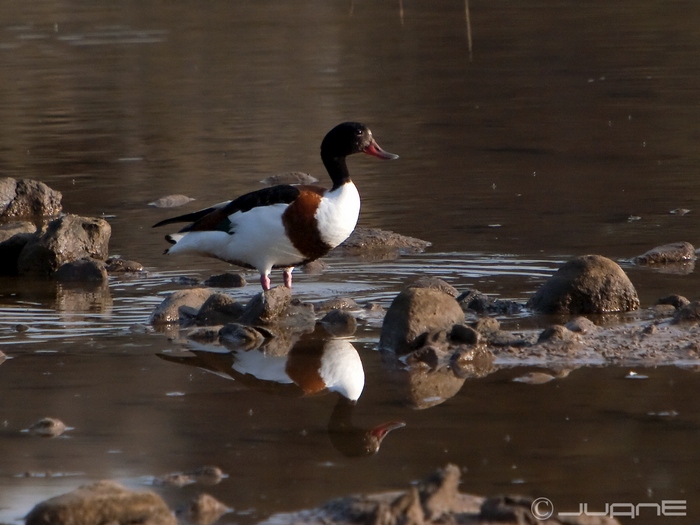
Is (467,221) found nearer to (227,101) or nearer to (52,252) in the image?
(52,252)

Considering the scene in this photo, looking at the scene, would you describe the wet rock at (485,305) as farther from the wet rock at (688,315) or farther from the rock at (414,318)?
the wet rock at (688,315)

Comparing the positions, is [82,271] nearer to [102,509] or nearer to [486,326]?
[486,326]

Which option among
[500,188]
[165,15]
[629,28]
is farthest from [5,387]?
[165,15]

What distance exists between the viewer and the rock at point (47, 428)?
5520 mm

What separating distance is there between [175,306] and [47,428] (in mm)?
2230

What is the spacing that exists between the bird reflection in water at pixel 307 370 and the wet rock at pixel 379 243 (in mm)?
2692

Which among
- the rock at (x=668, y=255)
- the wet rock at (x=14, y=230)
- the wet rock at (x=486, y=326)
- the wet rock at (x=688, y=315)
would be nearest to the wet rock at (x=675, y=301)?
the wet rock at (x=688, y=315)

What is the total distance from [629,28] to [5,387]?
2305 cm

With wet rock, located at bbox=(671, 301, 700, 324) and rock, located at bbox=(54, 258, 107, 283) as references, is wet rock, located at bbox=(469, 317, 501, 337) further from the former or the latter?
rock, located at bbox=(54, 258, 107, 283)

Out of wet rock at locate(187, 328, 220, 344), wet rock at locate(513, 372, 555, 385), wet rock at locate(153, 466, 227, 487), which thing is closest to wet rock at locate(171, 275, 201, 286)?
wet rock at locate(187, 328, 220, 344)

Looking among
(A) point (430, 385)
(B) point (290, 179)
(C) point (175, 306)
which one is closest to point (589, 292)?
(A) point (430, 385)

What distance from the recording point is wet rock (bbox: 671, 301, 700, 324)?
6844 mm

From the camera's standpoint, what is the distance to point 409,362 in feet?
21.3

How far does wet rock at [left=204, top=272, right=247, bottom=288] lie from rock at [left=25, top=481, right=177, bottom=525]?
4.53 m
